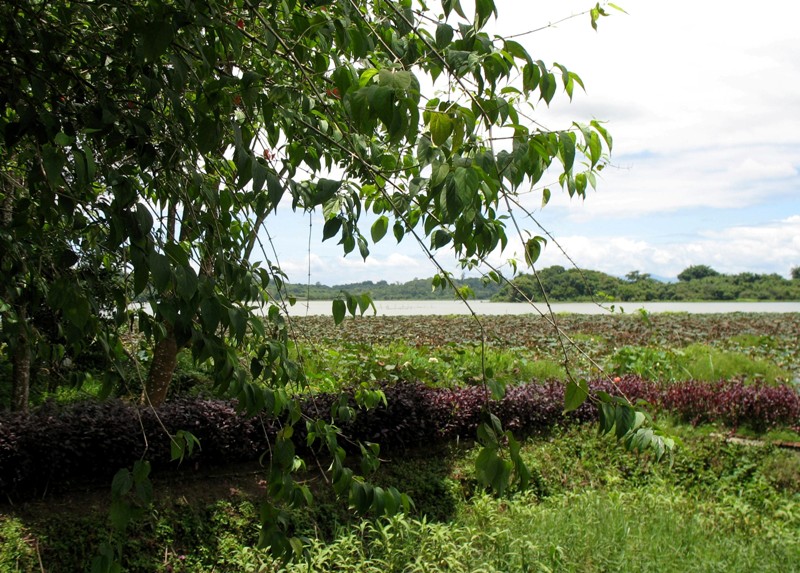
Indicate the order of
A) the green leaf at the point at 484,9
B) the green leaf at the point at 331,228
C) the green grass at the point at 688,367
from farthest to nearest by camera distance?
the green grass at the point at 688,367 → the green leaf at the point at 331,228 → the green leaf at the point at 484,9

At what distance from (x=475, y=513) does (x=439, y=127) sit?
3937mm

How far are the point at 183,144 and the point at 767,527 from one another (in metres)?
4.13

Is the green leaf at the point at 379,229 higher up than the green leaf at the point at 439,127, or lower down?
lower down

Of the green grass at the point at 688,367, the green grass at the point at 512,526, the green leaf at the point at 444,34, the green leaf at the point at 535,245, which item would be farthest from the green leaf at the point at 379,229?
the green grass at the point at 688,367

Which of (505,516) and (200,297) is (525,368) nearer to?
(505,516)

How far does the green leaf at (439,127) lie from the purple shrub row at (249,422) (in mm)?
2519

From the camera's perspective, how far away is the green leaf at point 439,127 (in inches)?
39.7

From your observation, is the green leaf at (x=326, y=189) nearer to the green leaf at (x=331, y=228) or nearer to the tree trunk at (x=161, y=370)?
the green leaf at (x=331, y=228)

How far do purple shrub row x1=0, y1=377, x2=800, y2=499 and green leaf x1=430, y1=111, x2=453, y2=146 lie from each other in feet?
8.27

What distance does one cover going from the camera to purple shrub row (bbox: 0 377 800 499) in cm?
430

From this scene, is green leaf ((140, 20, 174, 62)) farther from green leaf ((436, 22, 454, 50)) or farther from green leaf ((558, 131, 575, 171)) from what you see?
green leaf ((558, 131, 575, 171))

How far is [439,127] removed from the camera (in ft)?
3.31

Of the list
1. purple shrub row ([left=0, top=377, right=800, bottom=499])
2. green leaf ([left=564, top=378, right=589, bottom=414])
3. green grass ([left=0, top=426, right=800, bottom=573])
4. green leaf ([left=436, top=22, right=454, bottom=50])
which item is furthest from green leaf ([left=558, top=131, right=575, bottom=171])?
purple shrub row ([left=0, top=377, right=800, bottom=499])

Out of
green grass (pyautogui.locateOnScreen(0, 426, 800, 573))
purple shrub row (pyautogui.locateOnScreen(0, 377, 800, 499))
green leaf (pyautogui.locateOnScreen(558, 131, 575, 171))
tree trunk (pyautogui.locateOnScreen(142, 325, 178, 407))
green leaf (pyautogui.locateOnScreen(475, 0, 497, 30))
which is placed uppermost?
green leaf (pyautogui.locateOnScreen(475, 0, 497, 30))
